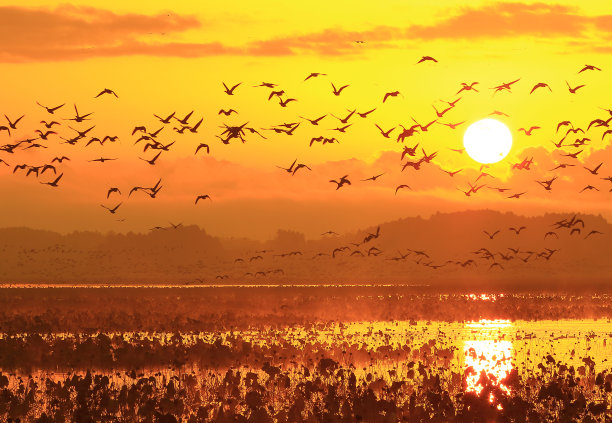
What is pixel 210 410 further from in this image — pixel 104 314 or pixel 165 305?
pixel 165 305

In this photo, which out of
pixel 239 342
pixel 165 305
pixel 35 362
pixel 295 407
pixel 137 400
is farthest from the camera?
pixel 165 305

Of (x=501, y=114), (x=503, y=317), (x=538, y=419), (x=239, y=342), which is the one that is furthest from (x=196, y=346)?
(x=503, y=317)

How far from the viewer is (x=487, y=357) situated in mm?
33844

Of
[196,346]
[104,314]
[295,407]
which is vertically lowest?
[295,407]

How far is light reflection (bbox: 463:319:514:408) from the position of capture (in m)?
24.8

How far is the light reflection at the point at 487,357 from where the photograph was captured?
24.8 meters

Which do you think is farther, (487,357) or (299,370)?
(487,357)

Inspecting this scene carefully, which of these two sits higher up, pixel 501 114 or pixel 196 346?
pixel 501 114

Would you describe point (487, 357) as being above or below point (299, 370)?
above

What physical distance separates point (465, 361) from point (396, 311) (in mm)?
27206

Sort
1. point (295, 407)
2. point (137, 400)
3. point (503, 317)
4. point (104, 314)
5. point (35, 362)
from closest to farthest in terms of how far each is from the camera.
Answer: point (295, 407), point (137, 400), point (35, 362), point (104, 314), point (503, 317)

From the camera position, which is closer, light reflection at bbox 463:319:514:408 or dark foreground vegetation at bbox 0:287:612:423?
dark foreground vegetation at bbox 0:287:612:423

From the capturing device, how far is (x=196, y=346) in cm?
3155

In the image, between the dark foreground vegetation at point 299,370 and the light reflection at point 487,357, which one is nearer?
the dark foreground vegetation at point 299,370
